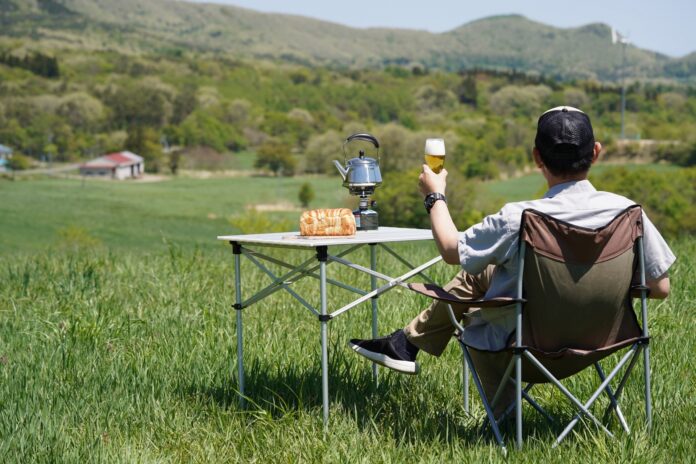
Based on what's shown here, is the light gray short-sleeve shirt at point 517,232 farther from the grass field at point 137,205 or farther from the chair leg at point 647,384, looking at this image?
the grass field at point 137,205

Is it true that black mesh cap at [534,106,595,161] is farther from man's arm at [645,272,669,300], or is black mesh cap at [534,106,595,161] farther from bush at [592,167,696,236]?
bush at [592,167,696,236]

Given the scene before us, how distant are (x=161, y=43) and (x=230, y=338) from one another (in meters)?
135

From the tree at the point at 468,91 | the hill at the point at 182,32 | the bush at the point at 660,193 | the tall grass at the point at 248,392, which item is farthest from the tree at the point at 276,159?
the tall grass at the point at 248,392

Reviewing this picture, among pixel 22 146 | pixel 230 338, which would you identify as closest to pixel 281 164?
pixel 22 146

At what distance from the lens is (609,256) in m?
2.29

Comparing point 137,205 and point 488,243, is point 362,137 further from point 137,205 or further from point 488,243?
point 137,205

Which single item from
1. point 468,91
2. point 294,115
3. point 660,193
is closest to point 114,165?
point 294,115

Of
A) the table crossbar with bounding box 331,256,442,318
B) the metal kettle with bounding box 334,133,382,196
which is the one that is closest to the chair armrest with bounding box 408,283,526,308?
the table crossbar with bounding box 331,256,442,318

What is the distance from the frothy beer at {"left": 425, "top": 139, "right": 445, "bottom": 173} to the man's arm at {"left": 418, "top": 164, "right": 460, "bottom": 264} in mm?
67

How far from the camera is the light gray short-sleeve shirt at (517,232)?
2.32 meters

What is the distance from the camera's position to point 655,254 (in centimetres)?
242

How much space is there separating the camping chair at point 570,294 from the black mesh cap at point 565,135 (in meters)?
0.21

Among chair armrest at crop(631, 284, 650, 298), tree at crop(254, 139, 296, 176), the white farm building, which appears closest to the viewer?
chair armrest at crop(631, 284, 650, 298)

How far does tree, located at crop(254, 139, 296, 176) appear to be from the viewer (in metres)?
85.0
